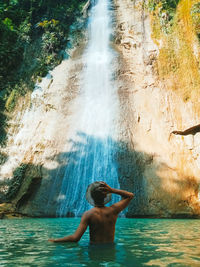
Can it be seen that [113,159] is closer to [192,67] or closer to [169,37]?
[192,67]

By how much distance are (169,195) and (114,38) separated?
37.5 feet

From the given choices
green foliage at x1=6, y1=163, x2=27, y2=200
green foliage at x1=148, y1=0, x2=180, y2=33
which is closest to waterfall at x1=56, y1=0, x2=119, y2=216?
green foliage at x1=6, y1=163, x2=27, y2=200

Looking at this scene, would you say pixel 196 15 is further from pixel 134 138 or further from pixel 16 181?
pixel 16 181

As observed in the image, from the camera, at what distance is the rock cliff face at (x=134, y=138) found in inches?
456

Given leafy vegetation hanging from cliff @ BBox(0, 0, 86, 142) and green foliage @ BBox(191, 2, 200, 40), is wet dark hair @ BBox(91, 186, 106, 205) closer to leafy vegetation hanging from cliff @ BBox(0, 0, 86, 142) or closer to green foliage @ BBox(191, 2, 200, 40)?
leafy vegetation hanging from cliff @ BBox(0, 0, 86, 142)

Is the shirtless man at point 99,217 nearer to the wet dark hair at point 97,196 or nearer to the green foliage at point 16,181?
the wet dark hair at point 97,196

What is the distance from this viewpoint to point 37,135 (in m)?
14.5

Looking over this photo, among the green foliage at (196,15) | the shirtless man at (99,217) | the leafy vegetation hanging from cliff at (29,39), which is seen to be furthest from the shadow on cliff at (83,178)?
the shirtless man at (99,217)

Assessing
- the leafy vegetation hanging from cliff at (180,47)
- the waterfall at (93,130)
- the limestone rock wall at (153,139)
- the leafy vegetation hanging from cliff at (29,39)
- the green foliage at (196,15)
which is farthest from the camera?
the leafy vegetation hanging from cliff at (29,39)

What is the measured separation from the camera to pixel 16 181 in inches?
508

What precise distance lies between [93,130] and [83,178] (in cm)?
282

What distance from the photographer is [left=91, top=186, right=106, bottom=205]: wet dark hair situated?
10.7ft

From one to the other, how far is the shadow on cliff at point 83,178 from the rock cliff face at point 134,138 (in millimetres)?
41

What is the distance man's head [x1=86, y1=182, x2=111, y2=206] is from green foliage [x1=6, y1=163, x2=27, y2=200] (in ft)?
33.2
